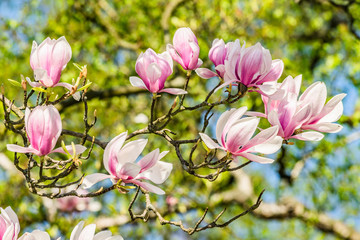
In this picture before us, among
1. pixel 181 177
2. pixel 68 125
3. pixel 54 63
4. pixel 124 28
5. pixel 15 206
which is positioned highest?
pixel 54 63

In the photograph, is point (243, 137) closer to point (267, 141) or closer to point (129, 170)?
point (267, 141)

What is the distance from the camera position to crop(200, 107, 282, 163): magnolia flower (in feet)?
3.45

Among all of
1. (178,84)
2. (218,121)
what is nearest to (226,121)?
(218,121)

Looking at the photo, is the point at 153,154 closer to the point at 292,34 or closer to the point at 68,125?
the point at 68,125

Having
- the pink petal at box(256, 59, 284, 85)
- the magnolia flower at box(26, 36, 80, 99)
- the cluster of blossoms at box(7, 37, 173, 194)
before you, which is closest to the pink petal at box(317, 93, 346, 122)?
the pink petal at box(256, 59, 284, 85)

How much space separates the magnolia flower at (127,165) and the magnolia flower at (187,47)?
307mm

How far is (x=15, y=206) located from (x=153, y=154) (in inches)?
96.6

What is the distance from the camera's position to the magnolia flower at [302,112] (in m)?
1.10

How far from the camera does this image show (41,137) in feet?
3.42

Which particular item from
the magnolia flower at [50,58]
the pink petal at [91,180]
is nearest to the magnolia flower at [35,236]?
the pink petal at [91,180]

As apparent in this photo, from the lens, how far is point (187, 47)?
4.06 feet

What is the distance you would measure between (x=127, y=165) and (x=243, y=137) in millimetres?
288

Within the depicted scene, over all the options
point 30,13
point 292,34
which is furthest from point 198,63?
point 292,34

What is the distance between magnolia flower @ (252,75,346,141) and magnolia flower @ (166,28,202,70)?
245 millimetres
